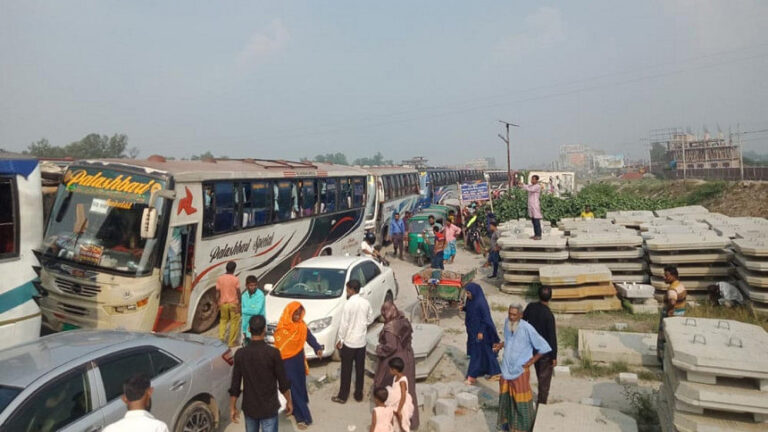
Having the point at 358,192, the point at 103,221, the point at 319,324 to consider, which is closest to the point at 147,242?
the point at 103,221

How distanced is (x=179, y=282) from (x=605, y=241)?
8798mm

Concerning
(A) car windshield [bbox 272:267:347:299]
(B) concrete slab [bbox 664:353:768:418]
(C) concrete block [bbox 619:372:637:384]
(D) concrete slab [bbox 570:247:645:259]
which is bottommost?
(C) concrete block [bbox 619:372:637:384]

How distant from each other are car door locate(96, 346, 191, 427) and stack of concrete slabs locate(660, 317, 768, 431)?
4.45m

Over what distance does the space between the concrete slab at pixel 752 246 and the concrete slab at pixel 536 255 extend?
324 centimetres

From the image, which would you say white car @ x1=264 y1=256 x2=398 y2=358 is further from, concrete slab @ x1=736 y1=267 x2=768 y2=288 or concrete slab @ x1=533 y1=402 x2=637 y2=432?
concrete slab @ x1=736 y1=267 x2=768 y2=288

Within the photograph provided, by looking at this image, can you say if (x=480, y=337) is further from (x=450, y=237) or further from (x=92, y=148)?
(x=92, y=148)

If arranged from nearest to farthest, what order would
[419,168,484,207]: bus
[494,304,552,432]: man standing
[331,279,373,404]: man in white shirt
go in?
[494,304,552,432]: man standing, [331,279,373,404]: man in white shirt, [419,168,484,207]: bus

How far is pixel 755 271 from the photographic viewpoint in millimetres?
9180

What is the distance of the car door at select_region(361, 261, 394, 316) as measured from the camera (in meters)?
9.31

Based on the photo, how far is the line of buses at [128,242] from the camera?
7062mm

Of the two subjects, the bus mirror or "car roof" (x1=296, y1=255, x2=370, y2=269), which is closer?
the bus mirror

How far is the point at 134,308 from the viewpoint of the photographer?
7754 millimetres

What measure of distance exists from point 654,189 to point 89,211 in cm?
4257

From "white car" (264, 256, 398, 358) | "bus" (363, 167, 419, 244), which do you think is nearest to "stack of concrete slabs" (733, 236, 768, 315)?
"white car" (264, 256, 398, 358)
